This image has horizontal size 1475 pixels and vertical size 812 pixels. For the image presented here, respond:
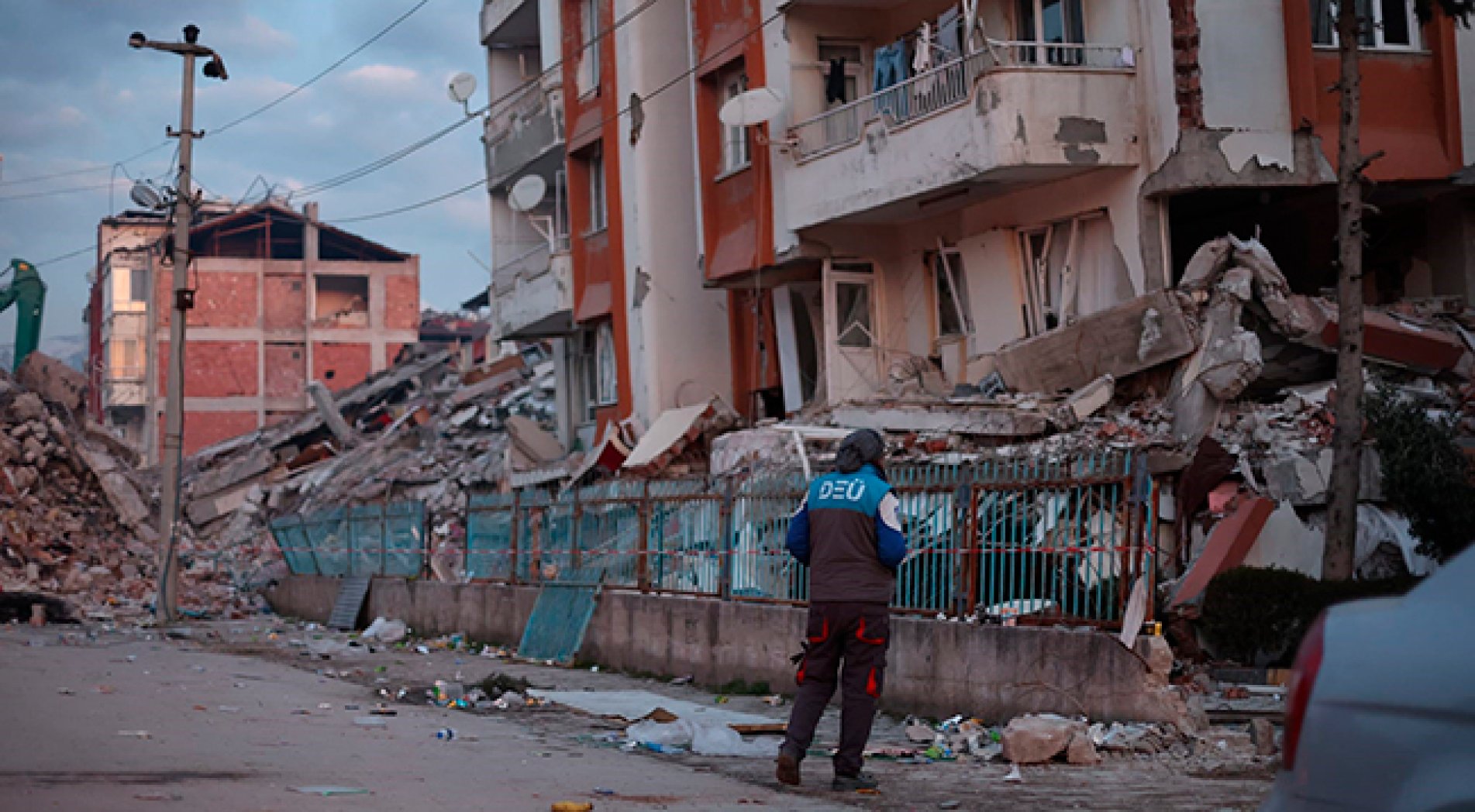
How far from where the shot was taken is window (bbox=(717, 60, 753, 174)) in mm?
25109

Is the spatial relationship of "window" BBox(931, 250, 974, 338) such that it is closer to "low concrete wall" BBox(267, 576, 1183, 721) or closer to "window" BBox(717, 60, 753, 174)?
"window" BBox(717, 60, 753, 174)

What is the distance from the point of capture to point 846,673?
864 centimetres

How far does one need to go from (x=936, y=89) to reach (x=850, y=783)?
46.2 feet

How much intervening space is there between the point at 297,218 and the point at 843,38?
56.6 m

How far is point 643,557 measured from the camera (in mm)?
17016

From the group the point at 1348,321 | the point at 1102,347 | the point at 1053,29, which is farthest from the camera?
the point at 1053,29

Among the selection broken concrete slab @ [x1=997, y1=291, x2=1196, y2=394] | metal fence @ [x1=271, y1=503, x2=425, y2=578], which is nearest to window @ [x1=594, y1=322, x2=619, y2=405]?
metal fence @ [x1=271, y1=503, x2=425, y2=578]

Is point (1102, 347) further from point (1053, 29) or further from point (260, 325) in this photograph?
point (260, 325)

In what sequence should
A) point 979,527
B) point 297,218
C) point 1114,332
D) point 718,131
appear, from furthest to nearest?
point 297,218 → point 718,131 → point 1114,332 → point 979,527

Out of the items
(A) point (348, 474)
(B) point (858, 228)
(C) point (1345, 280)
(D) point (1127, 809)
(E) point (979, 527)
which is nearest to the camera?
(D) point (1127, 809)

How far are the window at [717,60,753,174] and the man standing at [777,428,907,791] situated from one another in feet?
54.0

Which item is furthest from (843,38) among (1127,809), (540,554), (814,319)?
(1127,809)

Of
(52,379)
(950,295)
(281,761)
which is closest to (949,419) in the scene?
(950,295)

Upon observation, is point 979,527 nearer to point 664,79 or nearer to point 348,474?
point 664,79
